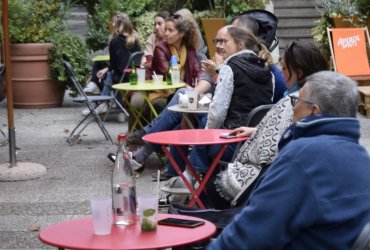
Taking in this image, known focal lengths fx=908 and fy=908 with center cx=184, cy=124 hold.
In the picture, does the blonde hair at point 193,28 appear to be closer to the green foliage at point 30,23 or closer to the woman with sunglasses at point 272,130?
the woman with sunglasses at point 272,130

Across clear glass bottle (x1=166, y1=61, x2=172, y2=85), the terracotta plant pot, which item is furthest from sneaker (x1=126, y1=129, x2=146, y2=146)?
the terracotta plant pot

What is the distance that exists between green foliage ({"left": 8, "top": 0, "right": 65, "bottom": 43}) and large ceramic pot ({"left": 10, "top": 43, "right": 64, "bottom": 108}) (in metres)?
0.18

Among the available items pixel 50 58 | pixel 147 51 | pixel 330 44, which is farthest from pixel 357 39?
pixel 50 58

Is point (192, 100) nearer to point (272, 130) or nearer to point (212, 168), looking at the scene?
point (212, 168)

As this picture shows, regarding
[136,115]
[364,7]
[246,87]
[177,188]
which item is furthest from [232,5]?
[246,87]

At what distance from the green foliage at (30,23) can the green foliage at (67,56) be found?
23 centimetres

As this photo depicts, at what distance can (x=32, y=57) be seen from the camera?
44.9ft

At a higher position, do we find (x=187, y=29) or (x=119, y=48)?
(x=187, y=29)

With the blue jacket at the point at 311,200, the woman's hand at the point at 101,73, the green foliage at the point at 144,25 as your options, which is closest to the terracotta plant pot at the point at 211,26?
the green foliage at the point at 144,25

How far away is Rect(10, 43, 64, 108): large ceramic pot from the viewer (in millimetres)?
13680

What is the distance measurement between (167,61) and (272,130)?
14.1 ft

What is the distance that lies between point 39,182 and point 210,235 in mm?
5111

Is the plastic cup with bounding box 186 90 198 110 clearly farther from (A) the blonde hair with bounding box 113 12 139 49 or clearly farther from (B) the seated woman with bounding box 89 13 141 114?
(A) the blonde hair with bounding box 113 12 139 49

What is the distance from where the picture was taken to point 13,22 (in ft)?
45.1
